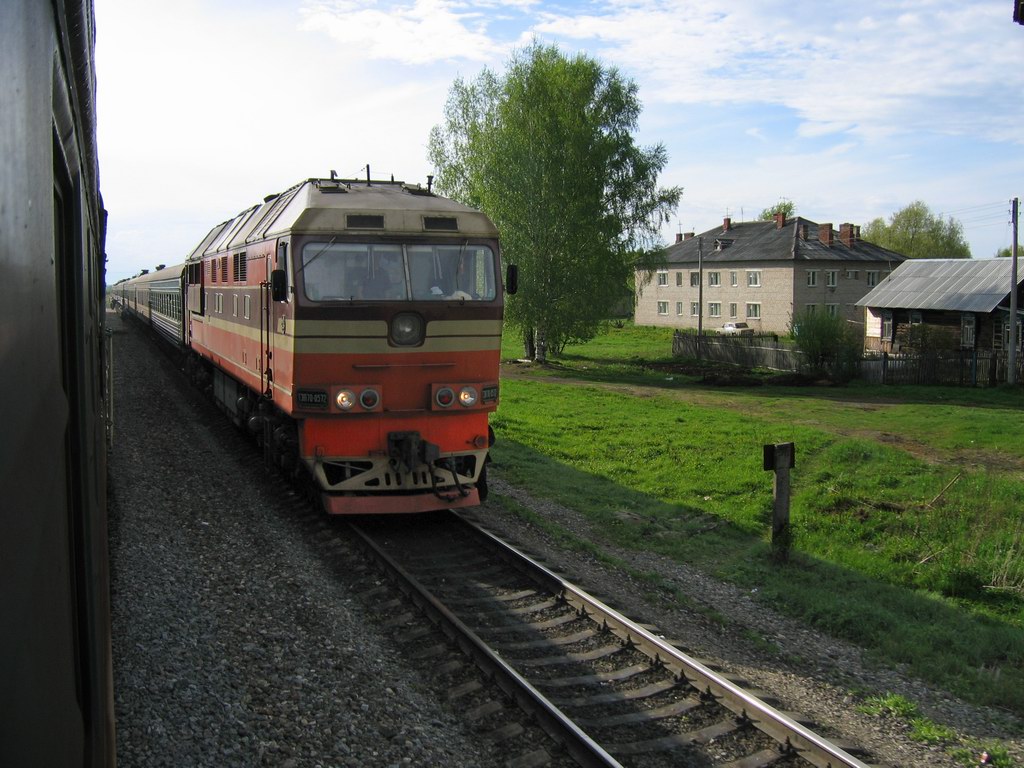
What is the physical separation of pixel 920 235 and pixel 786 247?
34786 mm

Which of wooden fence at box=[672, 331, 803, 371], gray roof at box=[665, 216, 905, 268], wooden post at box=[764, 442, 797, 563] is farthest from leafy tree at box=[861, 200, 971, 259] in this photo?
wooden post at box=[764, 442, 797, 563]

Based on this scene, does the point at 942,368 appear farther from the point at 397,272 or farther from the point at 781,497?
the point at 397,272

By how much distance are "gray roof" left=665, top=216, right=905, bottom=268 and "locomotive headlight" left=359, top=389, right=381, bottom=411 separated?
4713cm

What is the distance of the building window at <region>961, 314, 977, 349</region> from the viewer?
114 feet

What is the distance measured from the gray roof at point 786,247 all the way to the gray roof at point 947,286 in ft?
49.3

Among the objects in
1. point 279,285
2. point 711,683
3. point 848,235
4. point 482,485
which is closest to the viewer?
point 711,683

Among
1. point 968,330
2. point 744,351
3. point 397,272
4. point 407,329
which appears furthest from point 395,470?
point 968,330

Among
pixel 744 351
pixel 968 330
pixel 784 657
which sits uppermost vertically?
pixel 968 330

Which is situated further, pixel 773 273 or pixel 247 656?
pixel 773 273

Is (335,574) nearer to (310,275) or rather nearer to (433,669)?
(433,669)

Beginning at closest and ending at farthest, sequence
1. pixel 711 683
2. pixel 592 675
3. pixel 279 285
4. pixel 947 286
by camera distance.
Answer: pixel 711 683
pixel 592 675
pixel 279 285
pixel 947 286

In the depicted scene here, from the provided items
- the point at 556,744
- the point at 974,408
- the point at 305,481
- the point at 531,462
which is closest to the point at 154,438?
the point at 305,481

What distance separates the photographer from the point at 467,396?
9828 millimetres

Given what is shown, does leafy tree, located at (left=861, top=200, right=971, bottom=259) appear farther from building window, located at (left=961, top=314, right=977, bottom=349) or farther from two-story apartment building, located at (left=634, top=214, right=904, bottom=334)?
building window, located at (left=961, top=314, right=977, bottom=349)
